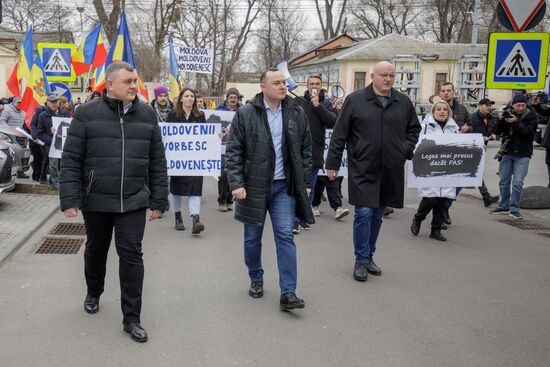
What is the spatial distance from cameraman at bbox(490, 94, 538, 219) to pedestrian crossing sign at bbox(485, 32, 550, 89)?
0.88m

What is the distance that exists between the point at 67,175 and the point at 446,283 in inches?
141

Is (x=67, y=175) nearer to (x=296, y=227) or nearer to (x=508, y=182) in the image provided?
(x=296, y=227)

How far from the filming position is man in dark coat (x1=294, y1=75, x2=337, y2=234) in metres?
7.53

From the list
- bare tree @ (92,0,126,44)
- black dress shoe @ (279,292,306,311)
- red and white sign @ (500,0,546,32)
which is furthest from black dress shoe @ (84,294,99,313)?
bare tree @ (92,0,126,44)

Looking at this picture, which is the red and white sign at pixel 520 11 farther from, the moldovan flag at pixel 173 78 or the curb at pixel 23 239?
the moldovan flag at pixel 173 78

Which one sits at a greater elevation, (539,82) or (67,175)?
(539,82)

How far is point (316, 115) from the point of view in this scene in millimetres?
7992

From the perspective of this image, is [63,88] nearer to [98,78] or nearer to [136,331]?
[98,78]

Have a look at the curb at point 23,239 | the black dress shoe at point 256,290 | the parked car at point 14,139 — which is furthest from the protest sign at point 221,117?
the black dress shoe at point 256,290

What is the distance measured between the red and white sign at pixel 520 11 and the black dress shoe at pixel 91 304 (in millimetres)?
6968

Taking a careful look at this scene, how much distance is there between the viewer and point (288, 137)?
184 inches

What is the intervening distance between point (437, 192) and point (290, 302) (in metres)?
3.53

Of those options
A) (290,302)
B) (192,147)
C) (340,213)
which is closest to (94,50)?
(192,147)

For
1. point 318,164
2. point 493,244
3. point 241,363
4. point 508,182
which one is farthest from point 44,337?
point 508,182
